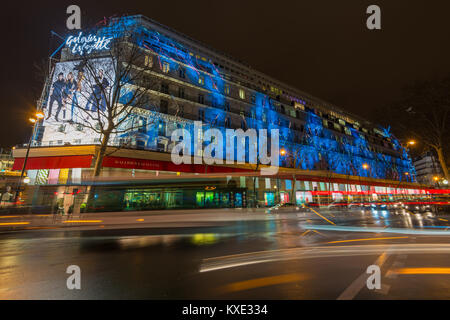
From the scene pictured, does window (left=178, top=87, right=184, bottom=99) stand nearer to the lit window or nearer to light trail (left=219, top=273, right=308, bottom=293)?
the lit window

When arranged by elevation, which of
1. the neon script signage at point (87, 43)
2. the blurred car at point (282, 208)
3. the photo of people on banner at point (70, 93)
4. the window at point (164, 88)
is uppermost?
the neon script signage at point (87, 43)

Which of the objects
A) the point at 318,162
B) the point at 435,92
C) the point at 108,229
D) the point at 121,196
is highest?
the point at 435,92

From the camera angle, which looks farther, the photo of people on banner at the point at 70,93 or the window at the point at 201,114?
the window at the point at 201,114

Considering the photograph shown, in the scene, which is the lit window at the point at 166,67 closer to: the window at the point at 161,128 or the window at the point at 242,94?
the window at the point at 161,128

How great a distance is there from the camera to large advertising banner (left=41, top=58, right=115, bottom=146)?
1862 cm

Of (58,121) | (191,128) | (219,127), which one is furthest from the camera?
(219,127)

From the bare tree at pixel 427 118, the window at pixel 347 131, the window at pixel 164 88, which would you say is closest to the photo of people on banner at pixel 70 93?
the window at pixel 164 88

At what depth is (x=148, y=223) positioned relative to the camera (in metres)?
10.5

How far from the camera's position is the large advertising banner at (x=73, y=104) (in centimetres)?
1862

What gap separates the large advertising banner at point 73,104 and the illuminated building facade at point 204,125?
12 centimetres

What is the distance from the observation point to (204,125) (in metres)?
24.4
